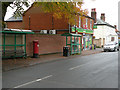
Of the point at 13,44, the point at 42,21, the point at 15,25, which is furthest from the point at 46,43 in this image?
the point at 15,25

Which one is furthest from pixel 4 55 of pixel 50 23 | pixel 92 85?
pixel 50 23

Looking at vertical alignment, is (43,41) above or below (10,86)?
above

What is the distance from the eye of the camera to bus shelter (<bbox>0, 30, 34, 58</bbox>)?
48.4ft

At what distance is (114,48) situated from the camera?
29391 mm

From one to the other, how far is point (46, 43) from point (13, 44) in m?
5.44

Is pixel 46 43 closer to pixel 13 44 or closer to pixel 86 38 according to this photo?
pixel 13 44

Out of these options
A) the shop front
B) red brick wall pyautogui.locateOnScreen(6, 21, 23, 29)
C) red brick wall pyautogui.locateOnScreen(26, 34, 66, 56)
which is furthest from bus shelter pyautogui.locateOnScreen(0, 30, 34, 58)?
red brick wall pyautogui.locateOnScreen(6, 21, 23, 29)

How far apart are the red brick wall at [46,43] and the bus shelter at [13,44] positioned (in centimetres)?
121

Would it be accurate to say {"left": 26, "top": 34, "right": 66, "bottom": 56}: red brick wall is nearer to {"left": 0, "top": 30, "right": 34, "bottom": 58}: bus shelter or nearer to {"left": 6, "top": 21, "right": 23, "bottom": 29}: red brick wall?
{"left": 0, "top": 30, "right": 34, "bottom": 58}: bus shelter

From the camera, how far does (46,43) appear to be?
20.5m

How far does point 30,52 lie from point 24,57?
1.85 m

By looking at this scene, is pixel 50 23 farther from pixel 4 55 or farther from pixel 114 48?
pixel 4 55

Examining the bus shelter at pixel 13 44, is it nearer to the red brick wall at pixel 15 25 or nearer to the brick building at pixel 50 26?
the brick building at pixel 50 26

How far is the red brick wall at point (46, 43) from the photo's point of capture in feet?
59.0
